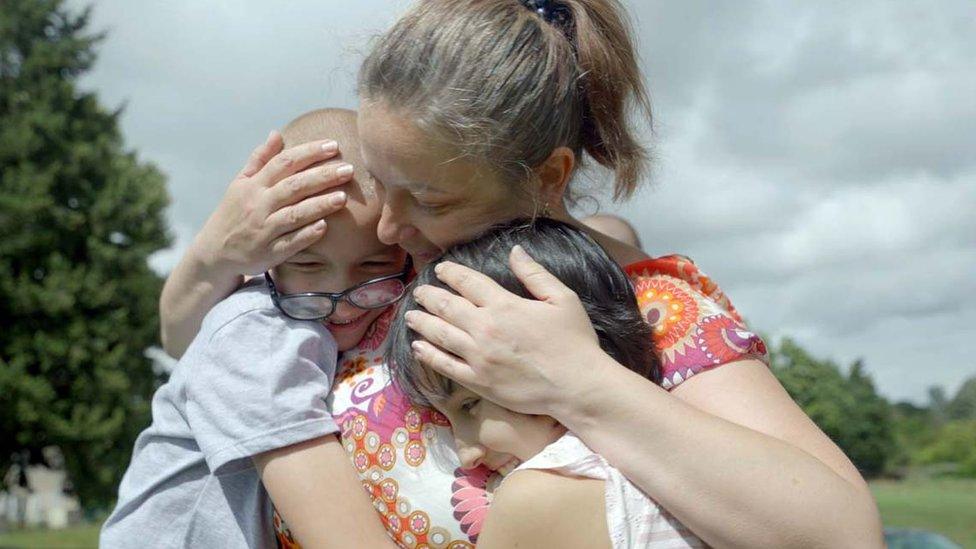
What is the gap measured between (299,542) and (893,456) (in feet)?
94.8

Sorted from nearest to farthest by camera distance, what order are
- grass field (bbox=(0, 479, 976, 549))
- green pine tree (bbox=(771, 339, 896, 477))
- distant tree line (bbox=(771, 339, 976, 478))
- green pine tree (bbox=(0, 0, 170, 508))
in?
1. green pine tree (bbox=(771, 339, 896, 477))
2. distant tree line (bbox=(771, 339, 976, 478))
3. grass field (bbox=(0, 479, 976, 549))
4. green pine tree (bbox=(0, 0, 170, 508))

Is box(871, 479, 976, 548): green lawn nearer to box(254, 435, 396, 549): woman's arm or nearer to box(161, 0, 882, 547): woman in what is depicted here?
box(161, 0, 882, 547): woman

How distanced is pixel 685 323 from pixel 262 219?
Result: 917mm

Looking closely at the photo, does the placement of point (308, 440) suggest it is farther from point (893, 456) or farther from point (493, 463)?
point (893, 456)

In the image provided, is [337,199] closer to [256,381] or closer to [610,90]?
[256,381]

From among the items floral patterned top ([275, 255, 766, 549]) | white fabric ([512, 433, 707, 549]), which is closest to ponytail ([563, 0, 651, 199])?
floral patterned top ([275, 255, 766, 549])

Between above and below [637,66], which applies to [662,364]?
below

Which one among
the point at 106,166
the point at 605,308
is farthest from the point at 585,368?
the point at 106,166

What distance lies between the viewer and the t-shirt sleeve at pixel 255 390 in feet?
7.12

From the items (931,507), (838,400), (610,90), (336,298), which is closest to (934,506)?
(931,507)

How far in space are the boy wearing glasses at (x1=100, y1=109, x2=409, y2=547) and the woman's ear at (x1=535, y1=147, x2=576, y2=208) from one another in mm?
372

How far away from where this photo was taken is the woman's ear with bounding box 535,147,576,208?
2.22 meters

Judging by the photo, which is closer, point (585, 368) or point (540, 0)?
point (585, 368)

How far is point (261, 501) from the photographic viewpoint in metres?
2.40
